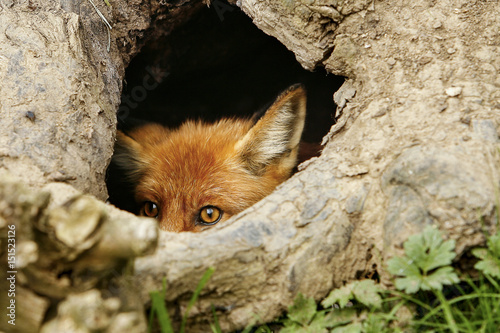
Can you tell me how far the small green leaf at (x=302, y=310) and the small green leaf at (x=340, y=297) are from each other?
79 millimetres

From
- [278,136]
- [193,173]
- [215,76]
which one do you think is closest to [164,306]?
[193,173]

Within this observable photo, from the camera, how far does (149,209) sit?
3881 mm

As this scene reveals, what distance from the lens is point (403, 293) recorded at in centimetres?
229

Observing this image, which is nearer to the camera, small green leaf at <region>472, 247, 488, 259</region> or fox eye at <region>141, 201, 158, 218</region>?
small green leaf at <region>472, 247, 488, 259</region>

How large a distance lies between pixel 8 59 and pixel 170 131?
1.90m

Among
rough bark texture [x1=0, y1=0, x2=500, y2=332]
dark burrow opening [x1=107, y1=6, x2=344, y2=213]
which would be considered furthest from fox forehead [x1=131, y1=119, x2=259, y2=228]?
rough bark texture [x1=0, y1=0, x2=500, y2=332]

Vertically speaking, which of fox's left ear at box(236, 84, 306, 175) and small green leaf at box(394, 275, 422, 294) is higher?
fox's left ear at box(236, 84, 306, 175)

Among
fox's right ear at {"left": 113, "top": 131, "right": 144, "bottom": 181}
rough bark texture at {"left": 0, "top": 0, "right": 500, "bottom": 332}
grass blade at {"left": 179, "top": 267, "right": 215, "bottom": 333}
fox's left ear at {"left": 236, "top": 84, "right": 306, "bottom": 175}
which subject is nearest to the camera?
rough bark texture at {"left": 0, "top": 0, "right": 500, "bottom": 332}

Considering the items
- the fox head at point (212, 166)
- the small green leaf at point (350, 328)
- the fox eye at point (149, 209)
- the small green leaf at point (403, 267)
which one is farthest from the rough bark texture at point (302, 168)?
the fox eye at point (149, 209)

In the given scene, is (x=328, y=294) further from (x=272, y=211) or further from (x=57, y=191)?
(x=57, y=191)

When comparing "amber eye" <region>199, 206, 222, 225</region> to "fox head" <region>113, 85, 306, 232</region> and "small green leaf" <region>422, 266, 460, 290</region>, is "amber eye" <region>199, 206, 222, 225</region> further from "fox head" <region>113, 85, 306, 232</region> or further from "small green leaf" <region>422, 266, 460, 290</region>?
"small green leaf" <region>422, 266, 460, 290</region>

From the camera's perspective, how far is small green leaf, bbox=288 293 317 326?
2.31m

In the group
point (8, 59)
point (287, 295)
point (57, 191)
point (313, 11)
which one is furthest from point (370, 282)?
point (8, 59)

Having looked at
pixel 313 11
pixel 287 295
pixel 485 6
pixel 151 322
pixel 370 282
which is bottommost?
pixel 151 322
